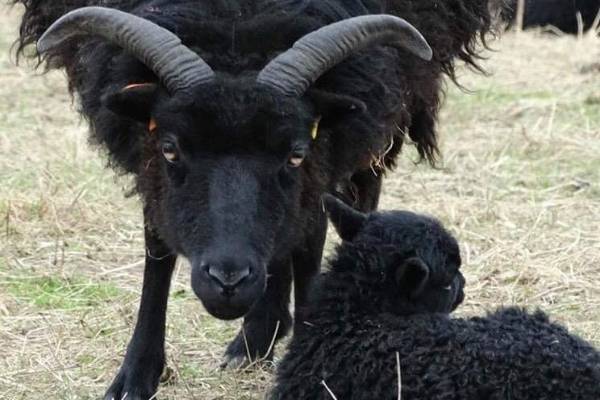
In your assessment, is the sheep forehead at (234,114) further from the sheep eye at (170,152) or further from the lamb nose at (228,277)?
the lamb nose at (228,277)

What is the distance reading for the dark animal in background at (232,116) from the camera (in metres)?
5.44

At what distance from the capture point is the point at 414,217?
5.45 metres

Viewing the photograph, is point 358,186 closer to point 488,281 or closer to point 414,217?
point 488,281

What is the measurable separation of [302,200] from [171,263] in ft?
2.83

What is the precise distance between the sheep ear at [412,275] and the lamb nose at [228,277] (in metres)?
0.64

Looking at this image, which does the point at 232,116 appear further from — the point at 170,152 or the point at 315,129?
the point at 315,129

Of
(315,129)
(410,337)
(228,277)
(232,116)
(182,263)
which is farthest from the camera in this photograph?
(182,263)

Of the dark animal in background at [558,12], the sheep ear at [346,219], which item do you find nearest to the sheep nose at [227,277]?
the sheep ear at [346,219]

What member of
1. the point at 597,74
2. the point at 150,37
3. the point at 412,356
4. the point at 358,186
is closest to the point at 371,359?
the point at 412,356

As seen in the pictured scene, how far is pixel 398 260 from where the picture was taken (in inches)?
206

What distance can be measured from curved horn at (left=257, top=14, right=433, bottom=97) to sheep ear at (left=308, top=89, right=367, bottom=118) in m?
0.08

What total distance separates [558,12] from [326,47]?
6265mm

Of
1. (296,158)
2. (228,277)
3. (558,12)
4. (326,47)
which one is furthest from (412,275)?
(558,12)

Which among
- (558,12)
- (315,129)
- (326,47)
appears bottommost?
(558,12)
